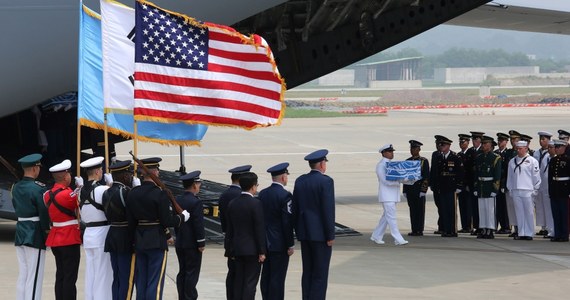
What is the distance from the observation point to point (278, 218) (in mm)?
9180

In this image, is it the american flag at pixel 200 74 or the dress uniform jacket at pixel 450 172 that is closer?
the american flag at pixel 200 74

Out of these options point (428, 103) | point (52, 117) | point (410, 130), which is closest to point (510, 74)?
point (428, 103)

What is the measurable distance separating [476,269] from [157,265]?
4.10 metres

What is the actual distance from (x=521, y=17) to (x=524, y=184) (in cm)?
837

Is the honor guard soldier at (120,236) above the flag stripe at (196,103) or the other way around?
the other way around

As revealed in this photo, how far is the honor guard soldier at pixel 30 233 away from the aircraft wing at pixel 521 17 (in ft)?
39.0

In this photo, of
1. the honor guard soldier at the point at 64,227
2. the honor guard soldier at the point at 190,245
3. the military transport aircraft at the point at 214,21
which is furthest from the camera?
the military transport aircraft at the point at 214,21

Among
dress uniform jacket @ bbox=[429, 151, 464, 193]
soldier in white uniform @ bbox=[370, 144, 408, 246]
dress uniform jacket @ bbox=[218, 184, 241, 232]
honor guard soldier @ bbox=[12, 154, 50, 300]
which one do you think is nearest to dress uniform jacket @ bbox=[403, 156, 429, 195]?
dress uniform jacket @ bbox=[429, 151, 464, 193]

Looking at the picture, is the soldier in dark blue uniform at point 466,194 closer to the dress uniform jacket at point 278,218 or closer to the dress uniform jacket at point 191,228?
the dress uniform jacket at point 278,218

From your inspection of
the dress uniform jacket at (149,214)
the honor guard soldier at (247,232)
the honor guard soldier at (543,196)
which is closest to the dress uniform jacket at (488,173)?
the honor guard soldier at (543,196)

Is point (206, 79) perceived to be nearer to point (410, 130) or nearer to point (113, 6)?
A: point (113, 6)

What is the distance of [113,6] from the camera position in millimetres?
8828

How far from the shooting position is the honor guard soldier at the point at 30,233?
9040 mm

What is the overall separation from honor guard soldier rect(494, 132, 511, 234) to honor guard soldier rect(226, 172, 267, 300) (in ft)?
21.1
